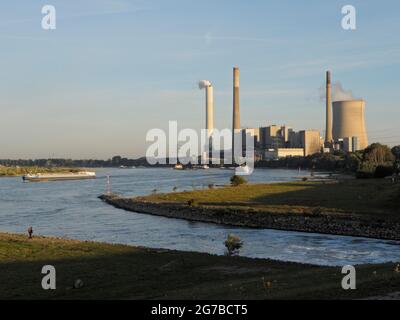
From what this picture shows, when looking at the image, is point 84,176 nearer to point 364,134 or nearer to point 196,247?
point 364,134

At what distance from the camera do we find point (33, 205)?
5666 centimetres

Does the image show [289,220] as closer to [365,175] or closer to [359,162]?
[365,175]

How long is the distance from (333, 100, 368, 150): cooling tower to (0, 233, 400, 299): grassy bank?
12061 cm

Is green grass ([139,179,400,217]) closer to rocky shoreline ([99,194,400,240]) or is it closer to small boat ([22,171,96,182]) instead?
rocky shoreline ([99,194,400,240])

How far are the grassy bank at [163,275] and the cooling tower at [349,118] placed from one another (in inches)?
4749

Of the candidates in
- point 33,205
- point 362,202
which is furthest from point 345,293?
point 33,205

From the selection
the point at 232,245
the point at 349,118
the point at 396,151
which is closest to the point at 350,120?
the point at 349,118

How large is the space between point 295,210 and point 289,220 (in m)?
5.14

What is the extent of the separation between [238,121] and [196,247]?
456ft

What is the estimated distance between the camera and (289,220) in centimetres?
3759

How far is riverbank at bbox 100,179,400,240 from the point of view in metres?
34.1

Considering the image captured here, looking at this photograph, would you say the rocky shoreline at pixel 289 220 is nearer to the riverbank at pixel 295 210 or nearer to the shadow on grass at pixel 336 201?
the riverbank at pixel 295 210

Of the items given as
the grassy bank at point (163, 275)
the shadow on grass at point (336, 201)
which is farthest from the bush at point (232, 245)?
the shadow on grass at point (336, 201)

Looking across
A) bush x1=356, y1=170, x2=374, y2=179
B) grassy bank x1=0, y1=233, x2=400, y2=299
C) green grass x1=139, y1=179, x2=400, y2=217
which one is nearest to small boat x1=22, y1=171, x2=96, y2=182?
bush x1=356, y1=170, x2=374, y2=179
